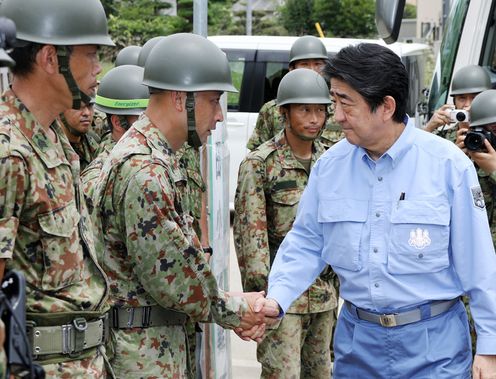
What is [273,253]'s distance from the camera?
20.8 feet

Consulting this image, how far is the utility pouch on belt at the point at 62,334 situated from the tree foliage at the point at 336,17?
95.7 feet

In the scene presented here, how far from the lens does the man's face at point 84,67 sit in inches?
147

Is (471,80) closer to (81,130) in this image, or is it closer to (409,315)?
(81,130)

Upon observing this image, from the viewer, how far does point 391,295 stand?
4.21 m

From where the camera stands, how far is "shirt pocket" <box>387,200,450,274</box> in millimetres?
4195

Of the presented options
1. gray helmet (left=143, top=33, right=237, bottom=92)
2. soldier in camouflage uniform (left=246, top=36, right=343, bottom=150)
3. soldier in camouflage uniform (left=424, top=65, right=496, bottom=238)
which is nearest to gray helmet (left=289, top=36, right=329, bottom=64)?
soldier in camouflage uniform (left=246, top=36, right=343, bottom=150)

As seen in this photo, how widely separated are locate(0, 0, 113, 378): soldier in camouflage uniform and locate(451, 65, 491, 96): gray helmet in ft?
12.9

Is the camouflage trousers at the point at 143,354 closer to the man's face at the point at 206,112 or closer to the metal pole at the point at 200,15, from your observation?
the man's face at the point at 206,112

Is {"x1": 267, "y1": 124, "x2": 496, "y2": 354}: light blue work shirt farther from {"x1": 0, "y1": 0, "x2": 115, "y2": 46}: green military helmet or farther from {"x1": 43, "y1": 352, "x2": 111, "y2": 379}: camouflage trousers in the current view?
{"x1": 0, "y1": 0, "x2": 115, "y2": 46}: green military helmet

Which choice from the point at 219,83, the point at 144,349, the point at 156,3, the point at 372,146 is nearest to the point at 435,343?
the point at 372,146

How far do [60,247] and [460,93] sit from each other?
430cm

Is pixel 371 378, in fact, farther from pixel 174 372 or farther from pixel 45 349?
pixel 45 349

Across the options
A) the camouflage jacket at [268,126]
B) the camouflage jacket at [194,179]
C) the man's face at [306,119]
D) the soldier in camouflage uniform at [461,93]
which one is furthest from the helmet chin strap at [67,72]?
the camouflage jacket at [268,126]

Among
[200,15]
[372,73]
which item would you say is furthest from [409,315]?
[200,15]
